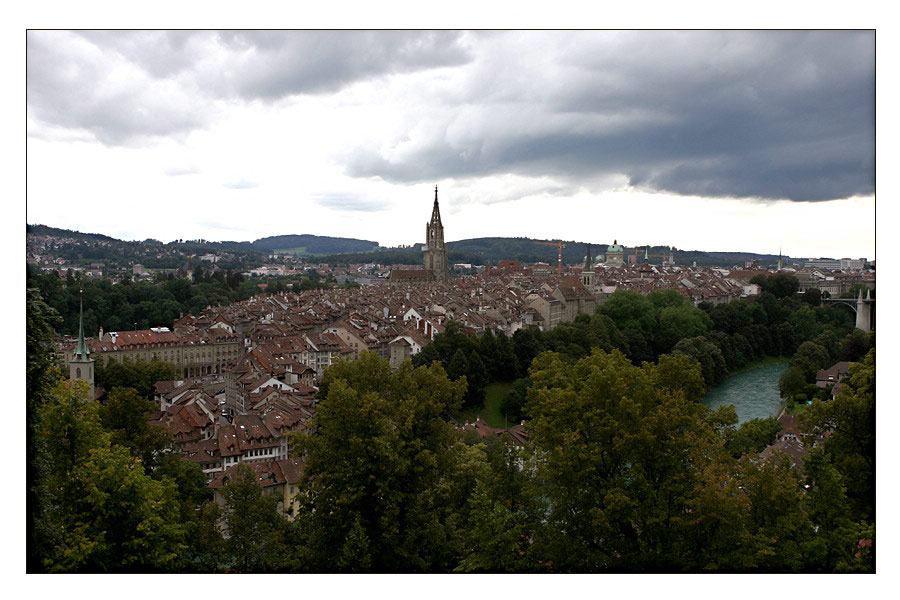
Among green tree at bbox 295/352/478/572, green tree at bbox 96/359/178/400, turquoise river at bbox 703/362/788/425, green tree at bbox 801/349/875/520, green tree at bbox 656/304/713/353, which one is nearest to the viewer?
green tree at bbox 295/352/478/572

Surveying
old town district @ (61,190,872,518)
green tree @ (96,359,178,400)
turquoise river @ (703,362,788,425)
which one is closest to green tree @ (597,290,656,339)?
old town district @ (61,190,872,518)

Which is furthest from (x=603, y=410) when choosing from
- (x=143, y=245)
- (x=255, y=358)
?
(x=143, y=245)

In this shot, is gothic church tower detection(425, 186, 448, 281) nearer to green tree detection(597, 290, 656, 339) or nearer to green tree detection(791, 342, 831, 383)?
green tree detection(597, 290, 656, 339)

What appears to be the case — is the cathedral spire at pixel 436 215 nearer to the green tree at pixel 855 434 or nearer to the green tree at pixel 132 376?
the green tree at pixel 132 376

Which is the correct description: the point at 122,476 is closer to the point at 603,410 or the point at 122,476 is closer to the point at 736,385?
the point at 603,410

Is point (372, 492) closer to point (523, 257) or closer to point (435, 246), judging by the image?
point (435, 246)

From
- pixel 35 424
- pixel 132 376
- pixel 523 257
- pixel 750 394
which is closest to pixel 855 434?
pixel 35 424
